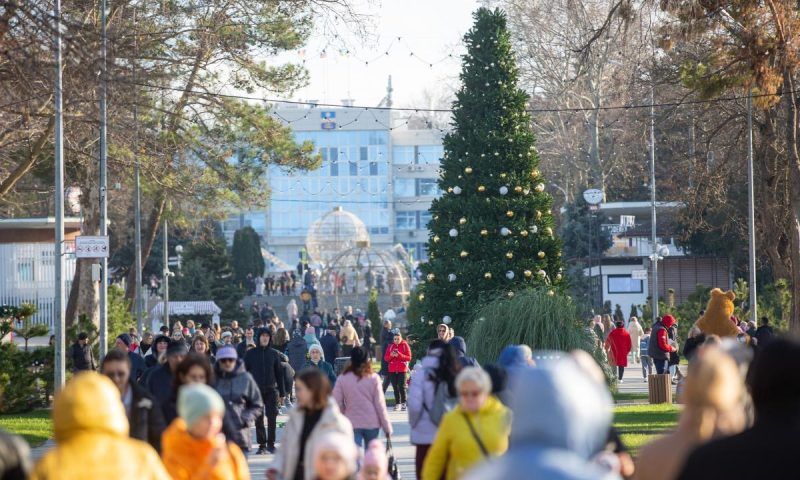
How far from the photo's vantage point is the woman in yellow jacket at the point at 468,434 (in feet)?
27.7

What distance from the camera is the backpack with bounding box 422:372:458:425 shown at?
37.6ft

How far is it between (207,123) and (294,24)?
3.94 meters

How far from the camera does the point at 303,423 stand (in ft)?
29.1

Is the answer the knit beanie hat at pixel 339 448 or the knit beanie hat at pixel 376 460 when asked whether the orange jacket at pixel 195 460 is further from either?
the knit beanie hat at pixel 339 448

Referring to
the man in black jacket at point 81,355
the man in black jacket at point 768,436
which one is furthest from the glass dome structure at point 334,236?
the man in black jacket at point 768,436

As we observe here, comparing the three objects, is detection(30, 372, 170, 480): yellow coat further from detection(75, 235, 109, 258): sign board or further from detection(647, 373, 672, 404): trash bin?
detection(75, 235, 109, 258): sign board

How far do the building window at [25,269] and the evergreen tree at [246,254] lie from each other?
59.8 m

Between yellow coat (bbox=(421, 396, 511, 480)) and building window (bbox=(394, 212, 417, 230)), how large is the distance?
126 metres

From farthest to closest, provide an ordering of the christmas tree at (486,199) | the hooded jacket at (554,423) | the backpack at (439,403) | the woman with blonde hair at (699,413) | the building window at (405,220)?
the building window at (405,220) < the christmas tree at (486,199) < the backpack at (439,403) < the woman with blonde hair at (699,413) < the hooded jacket at (554,423)

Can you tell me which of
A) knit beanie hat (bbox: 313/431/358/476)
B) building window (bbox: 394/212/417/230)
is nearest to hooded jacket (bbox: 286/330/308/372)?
knit beanie hat (bbox: 313/431/358/476)

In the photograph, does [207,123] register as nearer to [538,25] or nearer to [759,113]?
[759,113]

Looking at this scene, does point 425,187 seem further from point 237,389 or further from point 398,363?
point 237,389

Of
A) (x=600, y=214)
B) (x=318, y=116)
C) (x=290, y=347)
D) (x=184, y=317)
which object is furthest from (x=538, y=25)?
(x=318, y=116)

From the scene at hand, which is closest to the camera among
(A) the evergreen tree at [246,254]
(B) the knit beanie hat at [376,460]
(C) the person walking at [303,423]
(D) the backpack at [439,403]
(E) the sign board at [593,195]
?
(B) the knit beanie hat at [376,460]
